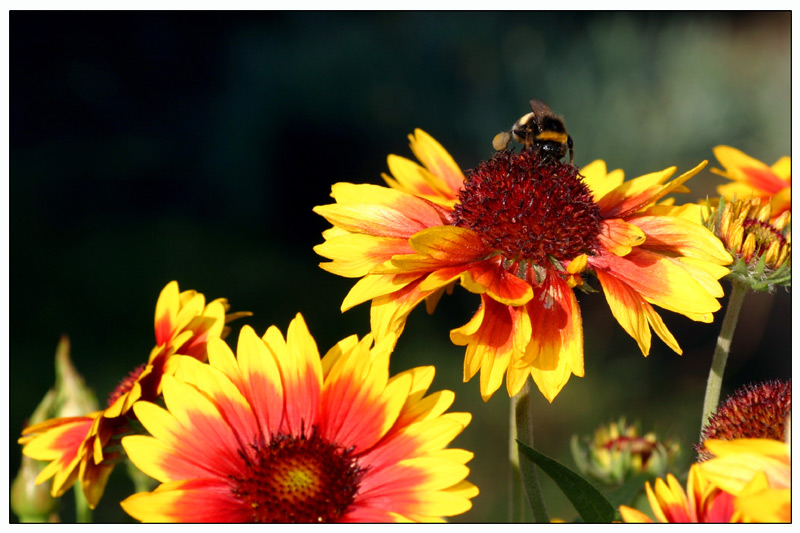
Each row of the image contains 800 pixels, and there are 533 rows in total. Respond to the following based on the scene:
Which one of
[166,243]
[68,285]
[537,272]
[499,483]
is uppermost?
[166,243]

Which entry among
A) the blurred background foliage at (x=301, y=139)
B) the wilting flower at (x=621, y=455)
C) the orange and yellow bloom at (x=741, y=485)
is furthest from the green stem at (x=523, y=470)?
the blurred background foliage at (x=301, y=139)

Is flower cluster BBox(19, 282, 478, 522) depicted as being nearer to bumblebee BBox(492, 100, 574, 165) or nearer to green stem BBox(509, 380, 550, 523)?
green stem BBox(509, 380, 550, 523)

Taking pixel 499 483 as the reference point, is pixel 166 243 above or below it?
above

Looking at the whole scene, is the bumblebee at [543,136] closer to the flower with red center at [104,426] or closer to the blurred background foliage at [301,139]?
the flower with red center at [104,426]

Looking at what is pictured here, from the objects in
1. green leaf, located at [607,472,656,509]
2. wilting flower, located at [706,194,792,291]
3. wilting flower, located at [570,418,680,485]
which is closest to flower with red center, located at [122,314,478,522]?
green leaf, located at [607,472,656,509]
